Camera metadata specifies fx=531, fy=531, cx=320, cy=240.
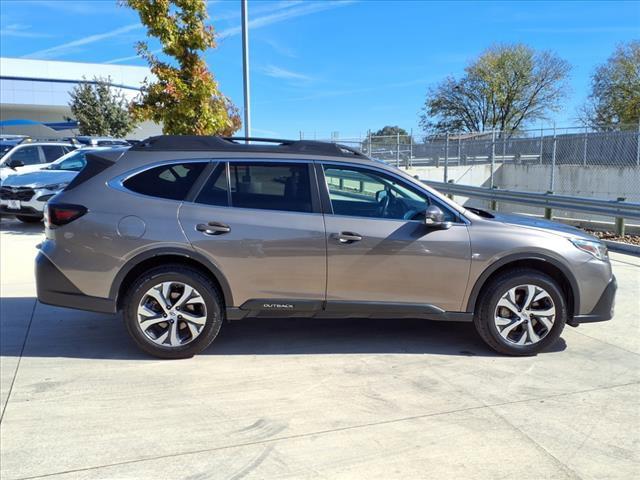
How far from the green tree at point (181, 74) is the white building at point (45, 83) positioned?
34.8 meters

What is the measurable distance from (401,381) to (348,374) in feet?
1.36

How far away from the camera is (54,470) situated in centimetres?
291

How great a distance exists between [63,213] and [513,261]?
369cm

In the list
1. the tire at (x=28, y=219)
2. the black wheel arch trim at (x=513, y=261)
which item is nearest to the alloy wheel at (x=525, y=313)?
the black wheel arch trim at (x=513, y=261)

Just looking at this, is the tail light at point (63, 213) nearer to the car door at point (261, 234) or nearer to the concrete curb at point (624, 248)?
the car door at point (261, 234)

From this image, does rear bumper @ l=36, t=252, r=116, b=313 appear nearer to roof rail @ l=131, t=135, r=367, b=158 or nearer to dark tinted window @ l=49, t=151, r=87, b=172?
roof rail @ l=131, t=135, r=367, b=158

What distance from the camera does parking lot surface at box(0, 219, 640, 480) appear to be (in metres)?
2.99

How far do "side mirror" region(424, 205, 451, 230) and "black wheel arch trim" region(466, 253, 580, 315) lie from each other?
0.54 meters

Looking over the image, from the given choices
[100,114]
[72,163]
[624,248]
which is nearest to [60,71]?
[100,114]

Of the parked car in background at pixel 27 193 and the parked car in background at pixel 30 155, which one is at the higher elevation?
the parked car in background at pixel 30 155

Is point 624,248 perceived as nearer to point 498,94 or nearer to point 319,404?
point 319,404

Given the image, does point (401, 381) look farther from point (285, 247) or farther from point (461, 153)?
point (461, 153)

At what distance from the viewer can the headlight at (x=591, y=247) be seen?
14.7ft

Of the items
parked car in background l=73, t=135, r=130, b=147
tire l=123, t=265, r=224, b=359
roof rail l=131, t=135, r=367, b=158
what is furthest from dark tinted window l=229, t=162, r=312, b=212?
parked car in background l=73, t=135, r=130, b=147
